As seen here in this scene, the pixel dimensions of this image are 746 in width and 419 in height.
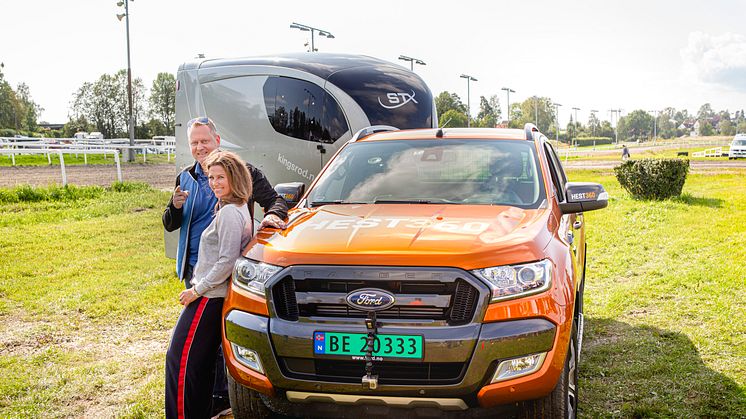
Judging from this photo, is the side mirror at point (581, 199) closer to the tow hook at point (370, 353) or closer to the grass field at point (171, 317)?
the grass field at point (171, 317)

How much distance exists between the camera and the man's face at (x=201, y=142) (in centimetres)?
443

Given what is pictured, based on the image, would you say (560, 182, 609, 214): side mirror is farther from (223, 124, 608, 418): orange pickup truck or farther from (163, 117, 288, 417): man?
(163, 117, 288, 417): man

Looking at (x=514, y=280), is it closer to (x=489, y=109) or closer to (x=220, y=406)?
(x=220, y=406)

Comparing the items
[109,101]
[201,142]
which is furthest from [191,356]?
[109,101]

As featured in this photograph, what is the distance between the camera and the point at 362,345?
129 inches

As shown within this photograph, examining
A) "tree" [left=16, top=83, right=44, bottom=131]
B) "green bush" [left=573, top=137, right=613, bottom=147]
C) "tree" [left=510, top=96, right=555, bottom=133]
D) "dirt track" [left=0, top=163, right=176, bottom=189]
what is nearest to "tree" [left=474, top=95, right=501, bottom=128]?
"tree" [left=510, top=96, right=555, bottom=133]

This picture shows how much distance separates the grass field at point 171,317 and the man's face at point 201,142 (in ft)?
5.66

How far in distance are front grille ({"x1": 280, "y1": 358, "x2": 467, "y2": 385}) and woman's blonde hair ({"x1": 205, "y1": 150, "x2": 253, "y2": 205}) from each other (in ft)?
3.52

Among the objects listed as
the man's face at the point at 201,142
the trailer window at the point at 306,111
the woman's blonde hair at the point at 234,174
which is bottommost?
the woman's blonde hair at the point at 234,174

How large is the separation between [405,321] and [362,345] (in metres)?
0.23

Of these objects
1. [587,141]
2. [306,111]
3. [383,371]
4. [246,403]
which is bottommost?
[587,141]

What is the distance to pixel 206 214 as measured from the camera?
4.35 m

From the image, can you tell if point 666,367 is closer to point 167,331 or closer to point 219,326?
point 219,326

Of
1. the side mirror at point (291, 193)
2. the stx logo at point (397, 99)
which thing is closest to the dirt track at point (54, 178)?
the stx logo at point (397, 99)
